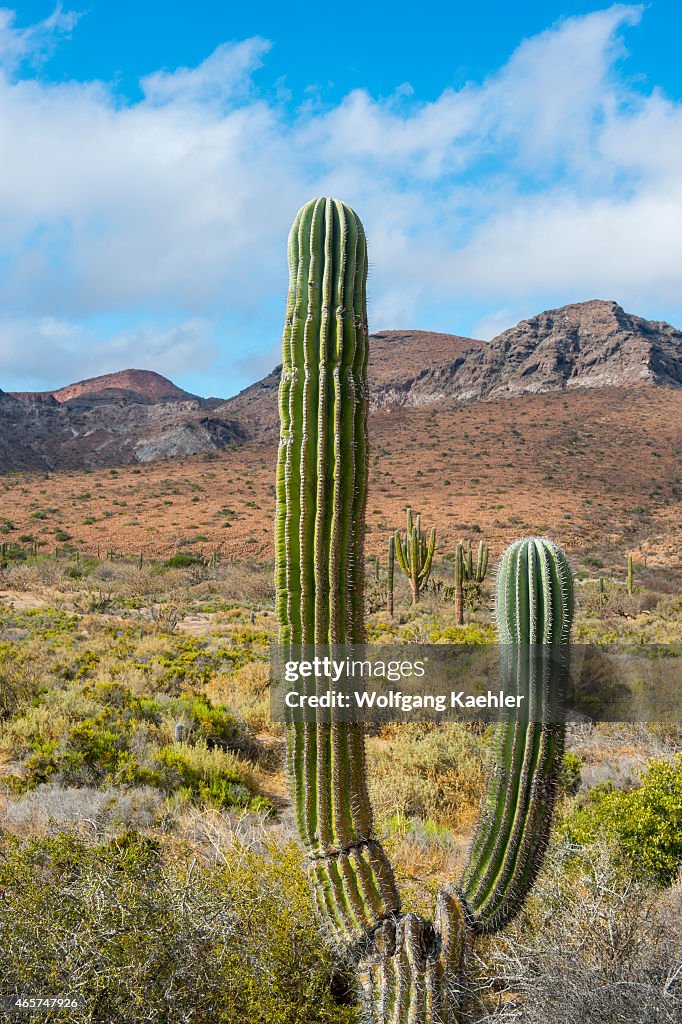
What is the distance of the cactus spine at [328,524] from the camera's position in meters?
3.23

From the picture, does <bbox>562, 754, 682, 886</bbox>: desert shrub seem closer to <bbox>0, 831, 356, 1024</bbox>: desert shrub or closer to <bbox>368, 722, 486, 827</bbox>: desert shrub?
<bbox>368, 722, 486, 827</bbox>: desert shrub

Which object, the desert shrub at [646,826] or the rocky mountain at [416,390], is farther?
the rocky mountain at [416,390]

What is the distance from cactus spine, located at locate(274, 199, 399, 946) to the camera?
323cm

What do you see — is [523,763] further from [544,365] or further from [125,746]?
[544,365]

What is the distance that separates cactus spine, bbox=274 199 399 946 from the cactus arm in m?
0.47

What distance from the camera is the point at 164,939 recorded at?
282cm

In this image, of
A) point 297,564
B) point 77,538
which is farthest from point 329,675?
point 77,538

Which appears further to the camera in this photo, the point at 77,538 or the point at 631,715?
the point at 77,538

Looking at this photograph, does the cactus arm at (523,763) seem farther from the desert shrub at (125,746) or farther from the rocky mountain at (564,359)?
the rocky mountain at (564,359)

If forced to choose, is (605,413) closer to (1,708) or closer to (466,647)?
(466,647)

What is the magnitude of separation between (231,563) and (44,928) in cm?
2687

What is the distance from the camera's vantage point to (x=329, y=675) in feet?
10.9

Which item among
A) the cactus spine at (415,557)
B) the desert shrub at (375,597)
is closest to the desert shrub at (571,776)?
the cactus spine at (415,557)

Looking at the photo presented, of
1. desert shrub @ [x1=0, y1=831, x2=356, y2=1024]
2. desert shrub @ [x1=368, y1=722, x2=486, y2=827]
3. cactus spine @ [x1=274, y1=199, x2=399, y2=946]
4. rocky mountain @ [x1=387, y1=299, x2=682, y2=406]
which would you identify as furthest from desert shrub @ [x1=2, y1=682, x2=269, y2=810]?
rocky mountain @ [x1=387, y1=299, x2=682, y2=406]
